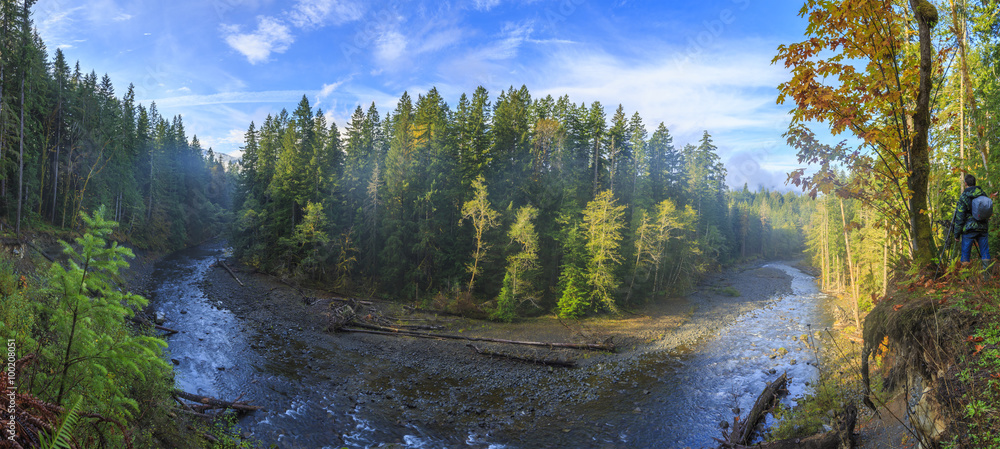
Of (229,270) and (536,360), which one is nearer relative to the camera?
(536,360)

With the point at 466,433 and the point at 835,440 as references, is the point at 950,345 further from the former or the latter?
the point at 466,433

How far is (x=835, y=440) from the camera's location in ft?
23.9

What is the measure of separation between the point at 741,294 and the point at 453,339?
3318 centimetres

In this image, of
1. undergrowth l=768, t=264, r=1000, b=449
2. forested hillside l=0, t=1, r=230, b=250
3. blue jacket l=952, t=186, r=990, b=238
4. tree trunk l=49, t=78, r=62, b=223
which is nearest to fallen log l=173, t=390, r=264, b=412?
undergrowth l=768, t=264, r=1000, b=449

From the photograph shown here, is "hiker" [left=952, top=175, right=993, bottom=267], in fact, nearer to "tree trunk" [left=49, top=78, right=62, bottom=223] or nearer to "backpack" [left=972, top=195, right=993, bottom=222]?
"backpack" [left=972, top=195, right=993, bottom=222]

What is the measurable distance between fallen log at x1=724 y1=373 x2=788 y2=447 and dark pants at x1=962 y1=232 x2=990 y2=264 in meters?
7.30

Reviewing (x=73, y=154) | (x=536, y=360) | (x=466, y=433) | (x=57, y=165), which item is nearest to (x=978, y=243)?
(x=466, y=433)

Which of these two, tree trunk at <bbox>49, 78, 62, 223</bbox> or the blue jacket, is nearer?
the blue jacket

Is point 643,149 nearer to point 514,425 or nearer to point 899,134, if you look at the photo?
point 514,425

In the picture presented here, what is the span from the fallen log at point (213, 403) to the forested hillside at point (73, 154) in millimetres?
25245

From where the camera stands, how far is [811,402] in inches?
482

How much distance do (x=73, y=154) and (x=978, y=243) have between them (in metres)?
56.3

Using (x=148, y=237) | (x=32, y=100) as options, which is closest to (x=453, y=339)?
(x=32, y=100)

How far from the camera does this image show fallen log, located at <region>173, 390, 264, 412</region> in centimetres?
1114
